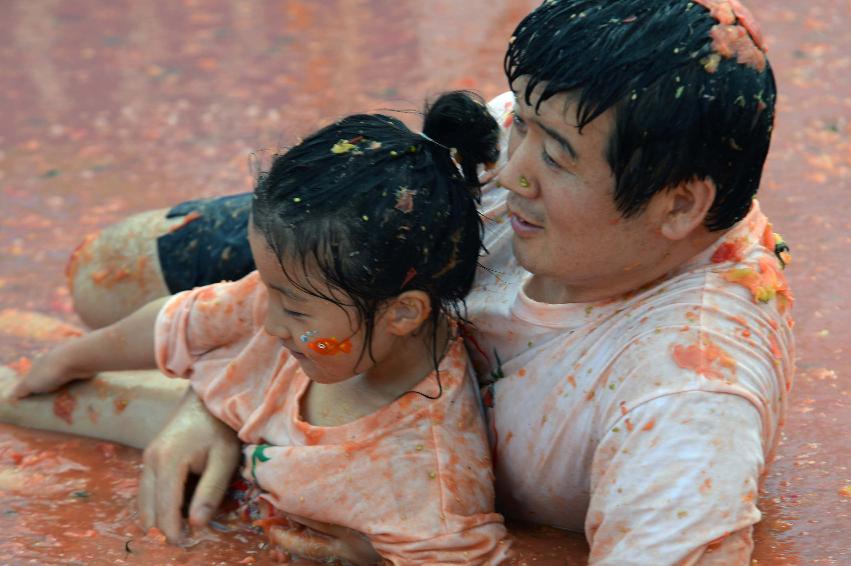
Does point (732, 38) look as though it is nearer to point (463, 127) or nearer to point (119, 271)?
point (463, 127)

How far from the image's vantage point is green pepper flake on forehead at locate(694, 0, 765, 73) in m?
2.15

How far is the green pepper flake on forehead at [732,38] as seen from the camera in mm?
2154

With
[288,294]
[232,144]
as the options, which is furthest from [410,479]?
[232,144]

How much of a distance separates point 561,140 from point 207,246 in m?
1.51

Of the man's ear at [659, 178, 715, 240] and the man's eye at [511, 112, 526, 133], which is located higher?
the man's eye at [511, 112, 526, 133]

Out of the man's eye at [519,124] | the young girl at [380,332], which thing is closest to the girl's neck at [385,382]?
the young girl at [380,332]

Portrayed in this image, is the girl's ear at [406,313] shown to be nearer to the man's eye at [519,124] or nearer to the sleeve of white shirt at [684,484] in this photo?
the man's eye at [519,124]

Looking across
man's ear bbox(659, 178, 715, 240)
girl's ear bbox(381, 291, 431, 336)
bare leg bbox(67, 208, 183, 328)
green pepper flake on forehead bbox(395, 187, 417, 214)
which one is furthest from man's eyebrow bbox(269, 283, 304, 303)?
bare leg bbox(67, 208, 183, 328)

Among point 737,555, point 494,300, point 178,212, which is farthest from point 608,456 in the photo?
point 178,212

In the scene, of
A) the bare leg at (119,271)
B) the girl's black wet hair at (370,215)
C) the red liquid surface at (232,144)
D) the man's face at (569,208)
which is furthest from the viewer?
the bare leg at (119,271)

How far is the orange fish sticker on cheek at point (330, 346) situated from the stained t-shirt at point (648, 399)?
1.16 feet

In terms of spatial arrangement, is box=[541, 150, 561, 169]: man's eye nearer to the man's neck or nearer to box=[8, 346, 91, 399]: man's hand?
the man's neck

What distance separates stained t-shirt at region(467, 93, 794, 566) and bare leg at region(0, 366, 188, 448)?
3.20 ft

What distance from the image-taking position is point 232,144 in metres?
5.42
